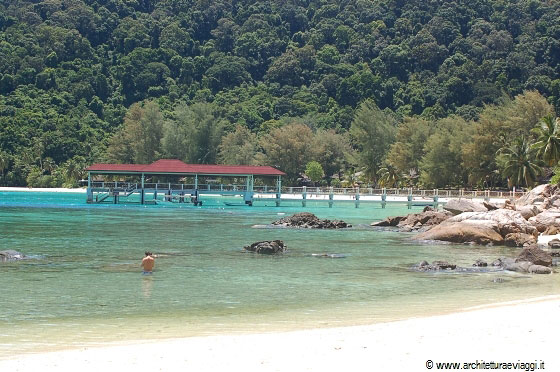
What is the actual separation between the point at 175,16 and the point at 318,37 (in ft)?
99.9

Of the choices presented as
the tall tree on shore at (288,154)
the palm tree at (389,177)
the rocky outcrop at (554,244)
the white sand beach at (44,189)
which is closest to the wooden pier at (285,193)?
the palm tree at (389,177)

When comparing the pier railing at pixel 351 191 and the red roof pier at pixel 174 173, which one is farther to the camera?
the pier railing at pixel 351 191

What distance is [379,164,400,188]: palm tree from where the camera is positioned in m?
85.0

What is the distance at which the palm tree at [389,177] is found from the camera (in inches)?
3346

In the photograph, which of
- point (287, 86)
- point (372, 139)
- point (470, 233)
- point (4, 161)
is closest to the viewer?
point (470, 233)

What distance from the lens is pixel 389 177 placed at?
85.0m

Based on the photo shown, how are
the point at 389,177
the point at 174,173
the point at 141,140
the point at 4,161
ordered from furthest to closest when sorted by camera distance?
1. the point at 4,161
2. the point at 141,140
3. the point at 389,177
4. the point at 174,173

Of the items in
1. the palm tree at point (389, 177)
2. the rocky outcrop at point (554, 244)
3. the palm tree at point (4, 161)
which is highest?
the palm tree at point (4, 161)

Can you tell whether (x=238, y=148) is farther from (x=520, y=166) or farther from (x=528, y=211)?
(x=528, y=211)

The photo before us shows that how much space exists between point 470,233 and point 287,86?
359 feet

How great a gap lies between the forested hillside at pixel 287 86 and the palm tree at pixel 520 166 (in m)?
0.12

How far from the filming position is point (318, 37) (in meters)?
159

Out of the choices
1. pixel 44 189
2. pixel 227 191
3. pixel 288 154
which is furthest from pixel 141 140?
pixel 227 191

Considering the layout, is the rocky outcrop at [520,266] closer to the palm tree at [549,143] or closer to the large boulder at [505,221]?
the large boulder at [505,221]
